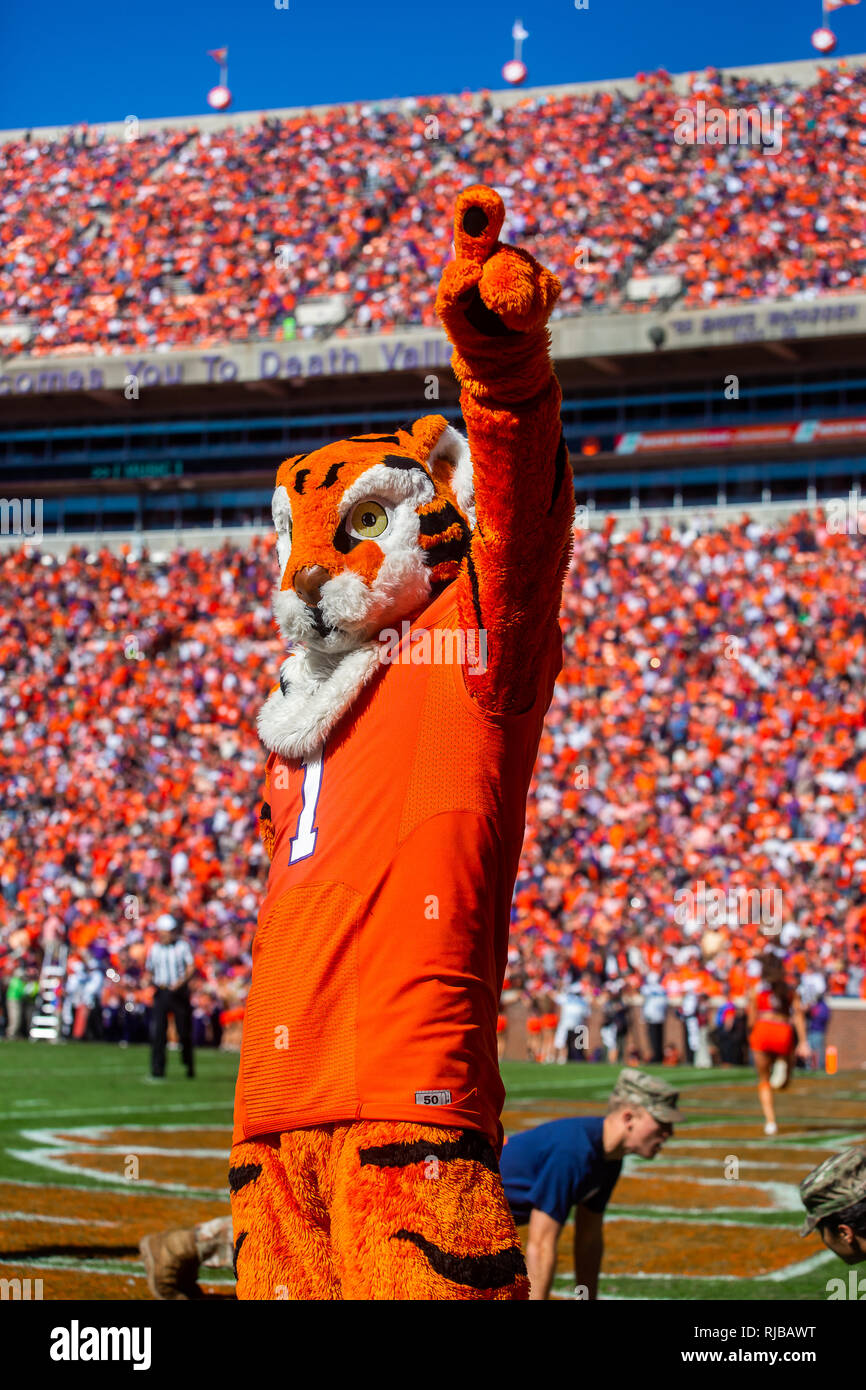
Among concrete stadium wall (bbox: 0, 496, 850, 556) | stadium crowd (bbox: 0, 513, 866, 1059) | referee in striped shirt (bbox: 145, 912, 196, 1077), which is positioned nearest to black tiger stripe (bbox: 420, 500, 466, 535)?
referee in striped shirt (bbox: 145, 912, 196, 1077)

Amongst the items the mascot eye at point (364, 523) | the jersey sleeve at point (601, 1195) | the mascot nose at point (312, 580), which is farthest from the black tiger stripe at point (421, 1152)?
the jersey sleeve at point (601, 1195)

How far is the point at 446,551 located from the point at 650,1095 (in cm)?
284

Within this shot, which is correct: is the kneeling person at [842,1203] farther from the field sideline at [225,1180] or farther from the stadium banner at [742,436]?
the stadium banner at [742,436]

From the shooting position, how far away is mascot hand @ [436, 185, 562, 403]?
98.7 inches

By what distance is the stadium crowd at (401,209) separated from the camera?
91.1 feet

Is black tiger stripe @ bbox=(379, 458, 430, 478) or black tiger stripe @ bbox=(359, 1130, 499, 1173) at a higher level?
black tiger stripe @ bbox=(379, 458, 430, 478)

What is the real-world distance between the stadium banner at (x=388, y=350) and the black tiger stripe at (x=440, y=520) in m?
22.6

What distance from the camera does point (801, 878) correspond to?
18.8 metres

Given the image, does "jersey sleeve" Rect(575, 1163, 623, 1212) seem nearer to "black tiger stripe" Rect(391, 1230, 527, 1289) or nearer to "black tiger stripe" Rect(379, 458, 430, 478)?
"black tiger stripe" Rect(391, 1230, 527, 1289)

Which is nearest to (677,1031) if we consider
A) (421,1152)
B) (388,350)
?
(388,350)

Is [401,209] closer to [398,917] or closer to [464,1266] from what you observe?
[398,917]

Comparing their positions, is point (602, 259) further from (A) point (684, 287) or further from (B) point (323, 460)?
(B) point (323, 460)

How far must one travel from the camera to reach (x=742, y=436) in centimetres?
2781

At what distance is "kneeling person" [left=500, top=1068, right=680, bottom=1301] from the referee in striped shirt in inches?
358
